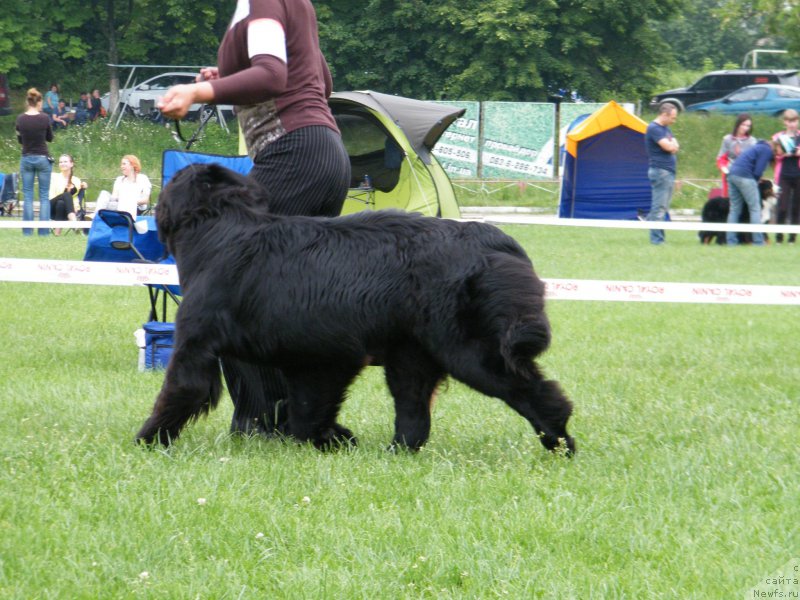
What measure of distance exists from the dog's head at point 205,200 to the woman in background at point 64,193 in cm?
1377

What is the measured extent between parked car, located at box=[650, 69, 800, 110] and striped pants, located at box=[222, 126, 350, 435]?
105 feet

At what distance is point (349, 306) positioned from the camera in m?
3.80

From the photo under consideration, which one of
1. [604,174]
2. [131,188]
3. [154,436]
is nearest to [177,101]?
[154,436]

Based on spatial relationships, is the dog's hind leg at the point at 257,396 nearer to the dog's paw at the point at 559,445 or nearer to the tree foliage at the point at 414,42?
the dog's paw at the point at 559,445

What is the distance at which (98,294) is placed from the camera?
970 cm

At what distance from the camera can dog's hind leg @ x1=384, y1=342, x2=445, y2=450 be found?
3.91 metres

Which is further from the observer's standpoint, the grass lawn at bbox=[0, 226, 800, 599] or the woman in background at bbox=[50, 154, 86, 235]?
the woman in background at bbox=[50, 154, 86, 235]

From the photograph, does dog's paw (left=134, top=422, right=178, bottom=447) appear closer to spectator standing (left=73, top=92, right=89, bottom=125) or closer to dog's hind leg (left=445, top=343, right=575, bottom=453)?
dog's hind leg (left=445, top=343, right=575, bottom=453)

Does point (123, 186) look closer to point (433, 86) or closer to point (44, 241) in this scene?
point (44, 241)

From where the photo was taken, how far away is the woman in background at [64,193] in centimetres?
1742

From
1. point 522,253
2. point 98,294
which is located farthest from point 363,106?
point 522,253

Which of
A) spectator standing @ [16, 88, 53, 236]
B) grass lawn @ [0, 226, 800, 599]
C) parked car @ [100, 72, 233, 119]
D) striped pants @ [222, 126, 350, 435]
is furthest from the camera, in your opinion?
parked car @ [100, 72, 233, 119]

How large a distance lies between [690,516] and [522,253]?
44.5 inches

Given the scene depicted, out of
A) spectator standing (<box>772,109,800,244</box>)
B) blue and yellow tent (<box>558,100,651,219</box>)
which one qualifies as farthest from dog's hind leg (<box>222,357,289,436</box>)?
blue and yellow tent (<box>558,100,651,219</box>)
